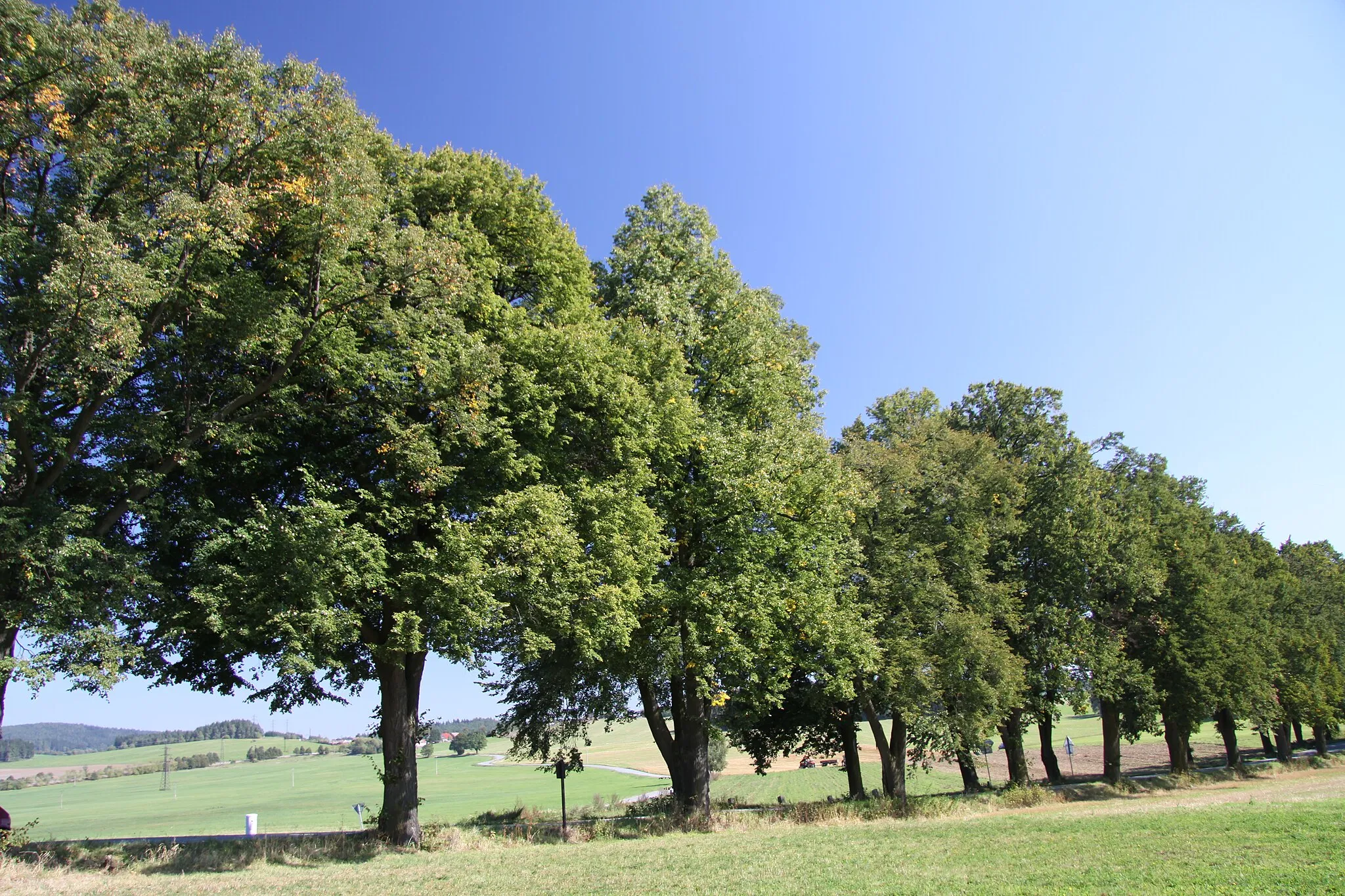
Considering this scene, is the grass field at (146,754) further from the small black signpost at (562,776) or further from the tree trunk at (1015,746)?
the tree trunk at (1015,746)

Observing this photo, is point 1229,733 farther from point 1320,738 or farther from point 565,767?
point 565,767

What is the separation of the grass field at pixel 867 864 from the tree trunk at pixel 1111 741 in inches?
692

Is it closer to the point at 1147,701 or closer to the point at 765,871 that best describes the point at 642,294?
the point at 765,871

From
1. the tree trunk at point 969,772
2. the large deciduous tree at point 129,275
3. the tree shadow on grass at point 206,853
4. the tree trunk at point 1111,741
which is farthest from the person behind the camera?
the tree trunk at point 1111,741

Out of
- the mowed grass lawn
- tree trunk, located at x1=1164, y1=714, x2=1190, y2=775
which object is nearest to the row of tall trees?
tree trunk, located at x1=1164, y1=714, x2=1190, y2=775

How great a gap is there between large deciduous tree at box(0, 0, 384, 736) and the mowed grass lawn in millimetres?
28675

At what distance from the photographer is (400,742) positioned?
56.1ft

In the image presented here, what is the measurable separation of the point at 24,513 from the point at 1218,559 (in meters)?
51.2

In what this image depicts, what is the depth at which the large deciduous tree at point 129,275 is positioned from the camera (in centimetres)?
1182

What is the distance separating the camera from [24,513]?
39.5ft

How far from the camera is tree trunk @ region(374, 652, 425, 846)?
16.5 m

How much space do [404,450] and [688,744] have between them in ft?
41.9

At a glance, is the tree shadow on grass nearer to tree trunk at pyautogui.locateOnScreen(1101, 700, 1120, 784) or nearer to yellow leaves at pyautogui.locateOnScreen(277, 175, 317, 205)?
yellow leaves at pyautogui.locateOnScreen(277, 175, 317, 205)

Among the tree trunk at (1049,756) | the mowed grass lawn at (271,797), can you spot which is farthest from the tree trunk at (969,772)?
the mowed grass lawn at (271,797)
